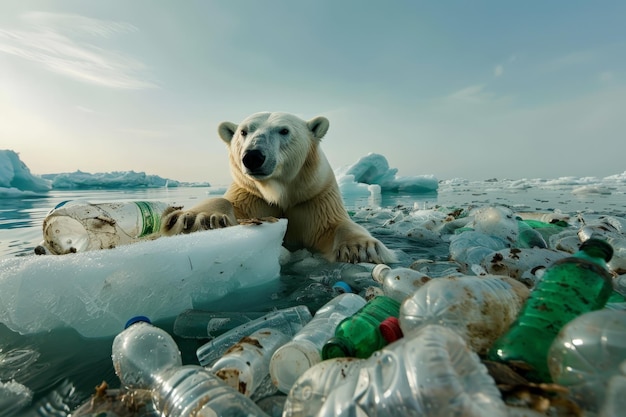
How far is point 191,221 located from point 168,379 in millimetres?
1986

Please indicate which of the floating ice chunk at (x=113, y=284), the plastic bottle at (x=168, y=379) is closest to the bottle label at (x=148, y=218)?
the floating ice chunk at (x=113, y=284)

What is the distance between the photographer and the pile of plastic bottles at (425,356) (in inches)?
23.0

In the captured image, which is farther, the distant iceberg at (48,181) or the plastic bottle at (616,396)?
the distant iceberg at (48,181)

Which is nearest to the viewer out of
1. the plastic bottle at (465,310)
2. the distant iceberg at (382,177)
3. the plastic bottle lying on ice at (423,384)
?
the plastic bottle lying on ice at (423,384)

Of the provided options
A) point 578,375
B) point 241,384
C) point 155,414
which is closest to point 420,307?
point 578,375

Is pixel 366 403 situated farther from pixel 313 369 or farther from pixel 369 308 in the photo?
pixel 369 308

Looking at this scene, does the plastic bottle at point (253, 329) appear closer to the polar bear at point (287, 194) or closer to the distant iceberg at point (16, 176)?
the polar bear at point (287, 194)

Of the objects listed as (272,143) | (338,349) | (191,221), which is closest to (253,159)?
(272,143)

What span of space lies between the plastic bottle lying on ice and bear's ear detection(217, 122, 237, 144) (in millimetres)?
3369

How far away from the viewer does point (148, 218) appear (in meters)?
3.16

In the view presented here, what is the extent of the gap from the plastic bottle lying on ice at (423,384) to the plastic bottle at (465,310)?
23 cm

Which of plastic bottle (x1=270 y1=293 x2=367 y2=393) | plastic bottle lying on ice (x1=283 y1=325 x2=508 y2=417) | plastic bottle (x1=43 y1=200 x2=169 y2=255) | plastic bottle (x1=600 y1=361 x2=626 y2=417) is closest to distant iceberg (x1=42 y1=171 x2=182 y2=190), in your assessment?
plastic bottle (x1=43 y1=200 x2=169 y2=255)

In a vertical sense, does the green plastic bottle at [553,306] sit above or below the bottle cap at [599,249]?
below

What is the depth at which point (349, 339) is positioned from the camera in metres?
1.02
